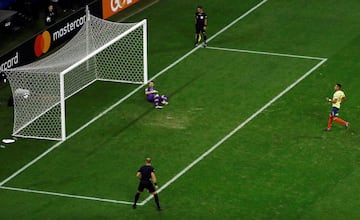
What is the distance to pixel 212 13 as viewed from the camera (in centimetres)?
5981

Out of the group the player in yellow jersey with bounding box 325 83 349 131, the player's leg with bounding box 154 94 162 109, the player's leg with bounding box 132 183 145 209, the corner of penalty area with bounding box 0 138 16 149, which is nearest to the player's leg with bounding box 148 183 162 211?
the player's leg with bounding box 132 183 145 209

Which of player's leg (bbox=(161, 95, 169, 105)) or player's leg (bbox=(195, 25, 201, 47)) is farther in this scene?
player's leg (bbox=(195, 25, 201, 47))

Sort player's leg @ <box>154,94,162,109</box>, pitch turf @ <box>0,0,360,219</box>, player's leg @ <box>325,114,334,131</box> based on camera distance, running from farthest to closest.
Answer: player's leg @ <box>154,94,162,109</box> → player's leg @ <box>325,114,334,131</box> → pitch turf @ <box>0,0,360,219</box>

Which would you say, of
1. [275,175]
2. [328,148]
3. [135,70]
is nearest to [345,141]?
[328,148]

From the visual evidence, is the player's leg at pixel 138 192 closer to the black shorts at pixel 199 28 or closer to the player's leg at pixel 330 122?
the player's leg at pixel 330 122

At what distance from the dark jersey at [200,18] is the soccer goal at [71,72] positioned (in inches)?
91.2

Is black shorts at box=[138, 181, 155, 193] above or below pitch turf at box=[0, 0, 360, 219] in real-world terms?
above

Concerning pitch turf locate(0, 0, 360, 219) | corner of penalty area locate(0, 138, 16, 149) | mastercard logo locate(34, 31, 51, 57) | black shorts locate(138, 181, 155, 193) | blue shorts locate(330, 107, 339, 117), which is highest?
mastercard logo locate(34, 31, 51, 57)

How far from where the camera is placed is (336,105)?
45.9m

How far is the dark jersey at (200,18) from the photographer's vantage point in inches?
2142

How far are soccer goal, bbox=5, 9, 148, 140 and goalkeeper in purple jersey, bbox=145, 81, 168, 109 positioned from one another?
2.19 m

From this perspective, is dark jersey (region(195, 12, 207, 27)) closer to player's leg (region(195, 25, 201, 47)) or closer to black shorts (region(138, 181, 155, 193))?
player's leg (region(195, 25, 201, 47))

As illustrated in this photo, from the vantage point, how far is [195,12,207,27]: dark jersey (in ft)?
179

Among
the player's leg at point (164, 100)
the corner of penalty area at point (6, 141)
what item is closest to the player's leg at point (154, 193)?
the corner of penalty area at point (6, 141)
